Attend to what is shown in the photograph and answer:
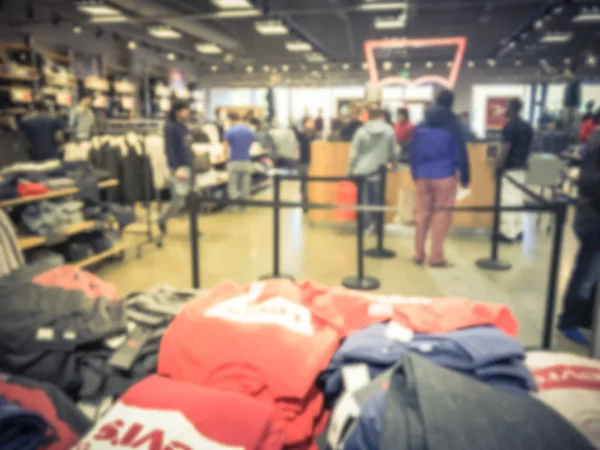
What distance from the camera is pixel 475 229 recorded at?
6633 mm

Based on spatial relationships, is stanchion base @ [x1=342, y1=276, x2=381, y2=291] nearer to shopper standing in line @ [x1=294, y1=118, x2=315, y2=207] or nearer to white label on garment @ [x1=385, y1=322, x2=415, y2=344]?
white label on garment @ [x1=385, y1=322, x2=415, y2=344]

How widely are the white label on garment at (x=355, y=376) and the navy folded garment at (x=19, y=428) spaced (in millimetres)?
867

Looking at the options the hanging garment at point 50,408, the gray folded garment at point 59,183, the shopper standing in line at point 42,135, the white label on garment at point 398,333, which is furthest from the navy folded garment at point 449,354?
the shopper standing in line at point 42,135

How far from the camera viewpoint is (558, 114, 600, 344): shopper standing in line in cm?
314

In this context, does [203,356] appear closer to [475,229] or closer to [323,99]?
[475,229]

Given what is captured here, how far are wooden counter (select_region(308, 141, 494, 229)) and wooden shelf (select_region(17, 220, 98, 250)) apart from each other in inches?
132

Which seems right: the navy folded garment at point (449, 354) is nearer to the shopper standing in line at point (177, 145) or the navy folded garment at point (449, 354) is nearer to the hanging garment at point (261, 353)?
the hanging garment at point (261, 353)

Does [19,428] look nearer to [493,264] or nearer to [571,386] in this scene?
[571,386]

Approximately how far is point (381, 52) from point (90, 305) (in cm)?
1194

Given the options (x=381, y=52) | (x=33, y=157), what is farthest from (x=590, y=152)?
(x=381, y=52)

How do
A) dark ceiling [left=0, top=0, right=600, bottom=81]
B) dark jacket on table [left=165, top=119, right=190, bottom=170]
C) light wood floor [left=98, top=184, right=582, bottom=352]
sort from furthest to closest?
dark ceiling [left=0, top=0, right=600, bottom=81] → dark jacket on table [left=165, top=119, right=190, bottom=170] → light wood floor [left=98, top=184, right=582, bottom=352]

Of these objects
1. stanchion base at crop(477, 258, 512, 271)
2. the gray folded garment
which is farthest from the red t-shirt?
the gray folded garment

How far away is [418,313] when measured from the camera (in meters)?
1.75

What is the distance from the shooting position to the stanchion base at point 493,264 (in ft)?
16.6
